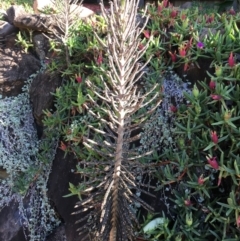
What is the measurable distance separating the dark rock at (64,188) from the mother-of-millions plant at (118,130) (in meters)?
0.45

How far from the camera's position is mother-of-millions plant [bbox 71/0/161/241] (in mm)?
1951

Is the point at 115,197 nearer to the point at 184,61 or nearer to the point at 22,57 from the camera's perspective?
the point at 184,61

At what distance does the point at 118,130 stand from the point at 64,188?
124cm

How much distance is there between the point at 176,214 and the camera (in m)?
2.59

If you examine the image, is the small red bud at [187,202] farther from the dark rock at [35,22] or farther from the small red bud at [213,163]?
the dark rock at [35,22]

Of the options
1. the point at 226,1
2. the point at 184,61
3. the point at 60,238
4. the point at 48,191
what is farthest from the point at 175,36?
the point at 226,1

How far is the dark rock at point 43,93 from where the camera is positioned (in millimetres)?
3697

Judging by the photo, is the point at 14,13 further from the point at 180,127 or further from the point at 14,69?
the point at 180,127

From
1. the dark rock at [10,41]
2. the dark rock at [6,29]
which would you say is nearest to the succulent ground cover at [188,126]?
the dark rock at [10,41]

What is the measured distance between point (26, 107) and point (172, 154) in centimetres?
188

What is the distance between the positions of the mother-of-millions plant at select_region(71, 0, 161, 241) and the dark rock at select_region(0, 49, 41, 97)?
2051 millimetres

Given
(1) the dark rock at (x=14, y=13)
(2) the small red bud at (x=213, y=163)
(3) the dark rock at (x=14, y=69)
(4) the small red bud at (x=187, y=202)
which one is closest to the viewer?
(2) the small red bud at (x=213, y=163)

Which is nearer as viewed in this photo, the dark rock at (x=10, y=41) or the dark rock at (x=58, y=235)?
the dark rock at (x=58, y=235)

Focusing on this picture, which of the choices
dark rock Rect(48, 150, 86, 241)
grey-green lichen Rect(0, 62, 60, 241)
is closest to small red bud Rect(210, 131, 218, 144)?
dark rock Rect(48, 150, 86, 241)
